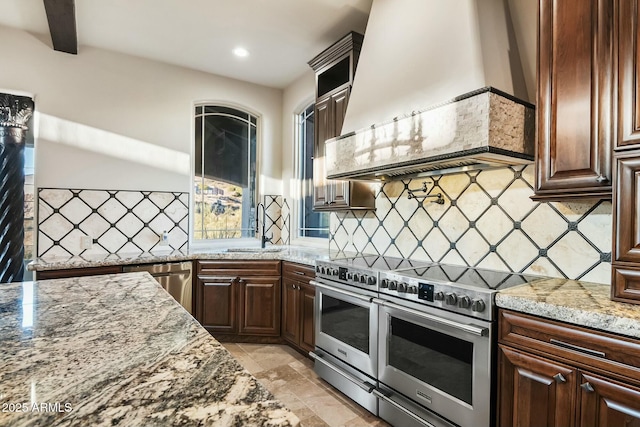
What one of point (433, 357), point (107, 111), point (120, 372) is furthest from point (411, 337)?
point (107, 111)

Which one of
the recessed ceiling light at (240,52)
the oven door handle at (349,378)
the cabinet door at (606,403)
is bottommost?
the oven door handle at (349,378)

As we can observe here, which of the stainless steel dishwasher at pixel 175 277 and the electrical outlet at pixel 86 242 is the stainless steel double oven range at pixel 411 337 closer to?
the stainless steel dishwasher at pixel 175 277

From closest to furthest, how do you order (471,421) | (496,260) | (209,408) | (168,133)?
(209,408) → (471,421) → (496,260) → (168,133)

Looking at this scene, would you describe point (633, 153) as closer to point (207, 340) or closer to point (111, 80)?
point (207, 340)

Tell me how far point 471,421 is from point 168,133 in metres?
3.65

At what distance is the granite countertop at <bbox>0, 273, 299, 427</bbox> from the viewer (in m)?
0.60

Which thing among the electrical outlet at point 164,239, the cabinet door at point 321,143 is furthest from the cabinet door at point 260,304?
the electrical outlet at point 164,239

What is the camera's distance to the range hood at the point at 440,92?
68.4 inches

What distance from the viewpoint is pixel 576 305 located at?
1.34m

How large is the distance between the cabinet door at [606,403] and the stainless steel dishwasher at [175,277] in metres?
2.91

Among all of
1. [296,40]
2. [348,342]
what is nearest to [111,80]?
[296,40]

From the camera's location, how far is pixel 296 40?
10.5 ft

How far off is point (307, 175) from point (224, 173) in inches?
39.7

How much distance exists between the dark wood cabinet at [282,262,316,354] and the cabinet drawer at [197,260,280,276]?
119 mm
